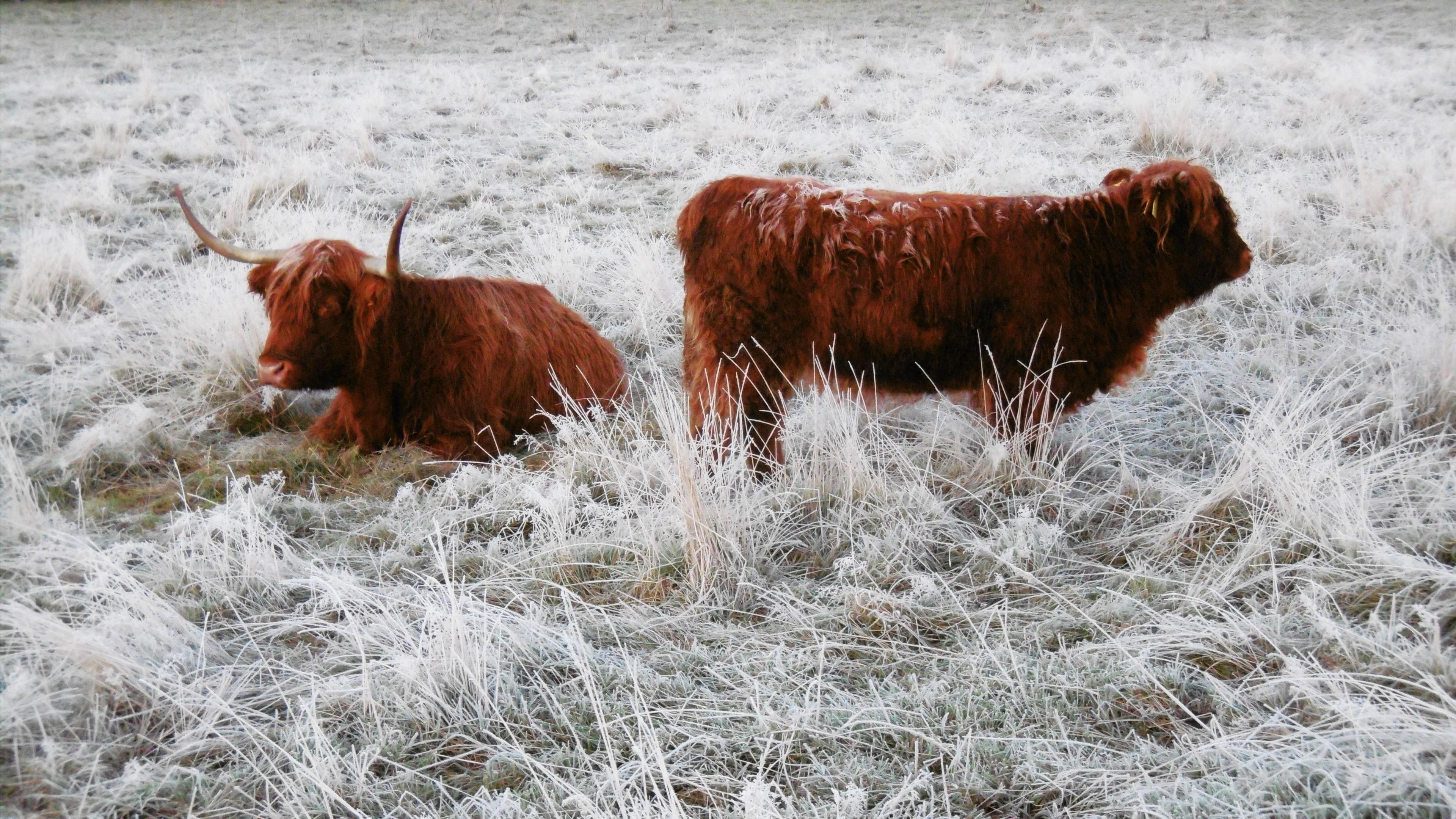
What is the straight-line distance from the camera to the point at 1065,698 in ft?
6.32

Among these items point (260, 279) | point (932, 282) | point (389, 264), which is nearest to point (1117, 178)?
point (932, 282)

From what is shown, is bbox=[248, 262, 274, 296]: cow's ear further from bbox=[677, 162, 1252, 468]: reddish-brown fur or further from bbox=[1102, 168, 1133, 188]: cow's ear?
bbox=[1102, 168, 1133, 188]: cow's ear

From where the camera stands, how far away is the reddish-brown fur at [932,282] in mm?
2732

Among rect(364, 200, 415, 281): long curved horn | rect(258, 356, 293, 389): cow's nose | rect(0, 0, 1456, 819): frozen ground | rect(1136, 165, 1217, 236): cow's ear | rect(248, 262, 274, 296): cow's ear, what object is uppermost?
rect(1136, 165, 1217, 236): cow's ear

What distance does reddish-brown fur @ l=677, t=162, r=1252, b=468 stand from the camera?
8.96 ft

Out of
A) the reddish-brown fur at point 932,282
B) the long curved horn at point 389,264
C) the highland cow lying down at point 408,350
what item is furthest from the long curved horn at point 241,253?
the reddish-brown fur at point 932,282

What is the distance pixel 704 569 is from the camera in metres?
2.39

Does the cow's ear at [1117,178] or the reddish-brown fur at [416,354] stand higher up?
the cow's ear at [1117,178]

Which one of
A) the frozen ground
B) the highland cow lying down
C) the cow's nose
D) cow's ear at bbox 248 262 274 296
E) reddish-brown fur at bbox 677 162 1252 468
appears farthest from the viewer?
cow's ear at bbox 248 262 274 296

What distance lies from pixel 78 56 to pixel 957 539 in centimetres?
801

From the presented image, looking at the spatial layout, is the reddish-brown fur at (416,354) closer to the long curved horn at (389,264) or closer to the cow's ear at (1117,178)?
the long curved horn at (389,264)

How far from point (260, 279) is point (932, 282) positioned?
270cm

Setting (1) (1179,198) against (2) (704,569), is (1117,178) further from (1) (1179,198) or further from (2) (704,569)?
(2) (704,569)

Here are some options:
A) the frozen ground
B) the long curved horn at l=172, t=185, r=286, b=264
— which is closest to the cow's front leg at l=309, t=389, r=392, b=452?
the frozen ground
